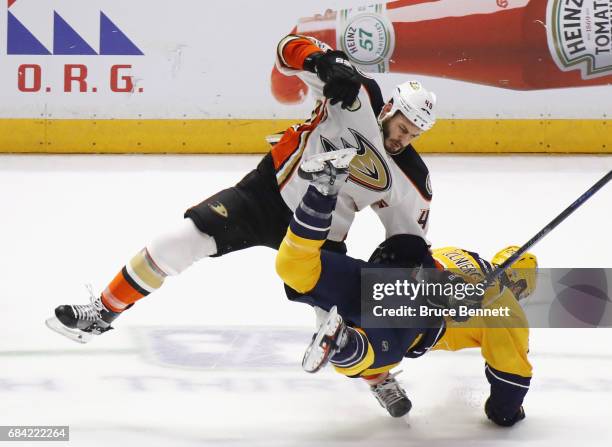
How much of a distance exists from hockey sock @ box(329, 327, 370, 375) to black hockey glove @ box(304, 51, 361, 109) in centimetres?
65

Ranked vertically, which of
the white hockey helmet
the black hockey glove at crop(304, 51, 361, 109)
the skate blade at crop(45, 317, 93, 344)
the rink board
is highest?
the black hockey glove at crop(304, 51, 361, 109)

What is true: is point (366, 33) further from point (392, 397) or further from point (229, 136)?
point (392, 397)

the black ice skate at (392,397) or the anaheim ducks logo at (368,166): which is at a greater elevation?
the anaheim ducks logo at (368,166)

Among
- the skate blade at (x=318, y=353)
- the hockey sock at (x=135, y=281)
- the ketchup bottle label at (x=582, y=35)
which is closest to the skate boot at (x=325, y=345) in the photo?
the skate blade at (x=318, y=353)

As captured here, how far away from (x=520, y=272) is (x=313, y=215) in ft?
2.57

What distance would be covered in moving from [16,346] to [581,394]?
6.12 ft

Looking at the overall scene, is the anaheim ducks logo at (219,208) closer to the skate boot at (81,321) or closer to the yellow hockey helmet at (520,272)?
the skate boot at (81,321)

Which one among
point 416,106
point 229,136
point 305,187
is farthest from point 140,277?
point 229,136

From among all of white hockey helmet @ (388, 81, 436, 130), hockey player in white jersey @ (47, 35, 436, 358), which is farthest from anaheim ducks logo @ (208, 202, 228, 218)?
white hockey helmet @ (388, 81, 436, 130)

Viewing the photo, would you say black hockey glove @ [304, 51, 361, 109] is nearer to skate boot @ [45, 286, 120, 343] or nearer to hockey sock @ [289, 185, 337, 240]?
hockey sock @ [289, 185, 337, 240]

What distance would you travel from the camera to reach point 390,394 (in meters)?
3.04

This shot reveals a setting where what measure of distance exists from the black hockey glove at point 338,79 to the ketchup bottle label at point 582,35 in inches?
144

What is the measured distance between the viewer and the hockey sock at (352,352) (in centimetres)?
278

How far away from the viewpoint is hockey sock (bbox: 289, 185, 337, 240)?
274cm
